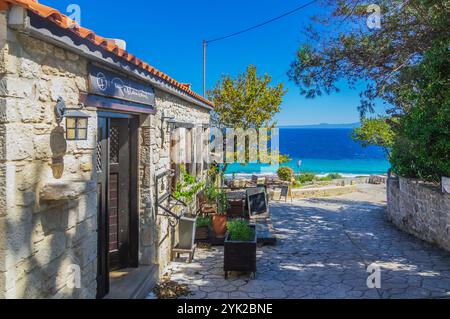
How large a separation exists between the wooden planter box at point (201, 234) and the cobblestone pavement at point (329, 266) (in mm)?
350

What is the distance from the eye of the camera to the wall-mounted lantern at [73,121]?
3164mm

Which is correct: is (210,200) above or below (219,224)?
above

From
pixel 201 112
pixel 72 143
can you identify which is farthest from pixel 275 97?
pixel 72 143

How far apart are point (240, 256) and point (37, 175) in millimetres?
3892

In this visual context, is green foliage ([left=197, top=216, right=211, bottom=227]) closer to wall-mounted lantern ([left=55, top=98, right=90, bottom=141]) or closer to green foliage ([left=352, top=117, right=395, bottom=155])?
wall-mounted lantern ([left=55, top=98, right=90, bottom=141])

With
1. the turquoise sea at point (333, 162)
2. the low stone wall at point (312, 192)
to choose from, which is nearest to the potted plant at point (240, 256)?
the low stone wall at point (312, 192)

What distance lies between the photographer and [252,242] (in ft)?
19.7

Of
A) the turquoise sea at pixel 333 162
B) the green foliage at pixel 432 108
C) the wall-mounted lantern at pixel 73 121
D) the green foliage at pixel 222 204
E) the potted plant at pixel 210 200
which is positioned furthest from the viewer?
the turquoise sea at pixel 333 162

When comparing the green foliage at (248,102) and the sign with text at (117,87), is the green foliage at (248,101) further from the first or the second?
the sign with text at (117,87)

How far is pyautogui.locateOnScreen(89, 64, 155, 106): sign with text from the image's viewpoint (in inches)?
150

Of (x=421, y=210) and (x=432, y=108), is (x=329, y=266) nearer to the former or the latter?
(x=432, y=108)

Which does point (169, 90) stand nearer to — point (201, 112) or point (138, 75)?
point (138, 75)

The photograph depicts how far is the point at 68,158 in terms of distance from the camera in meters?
3.35

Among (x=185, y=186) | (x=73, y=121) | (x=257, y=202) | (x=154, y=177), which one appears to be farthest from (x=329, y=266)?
(x=73, y=121)
